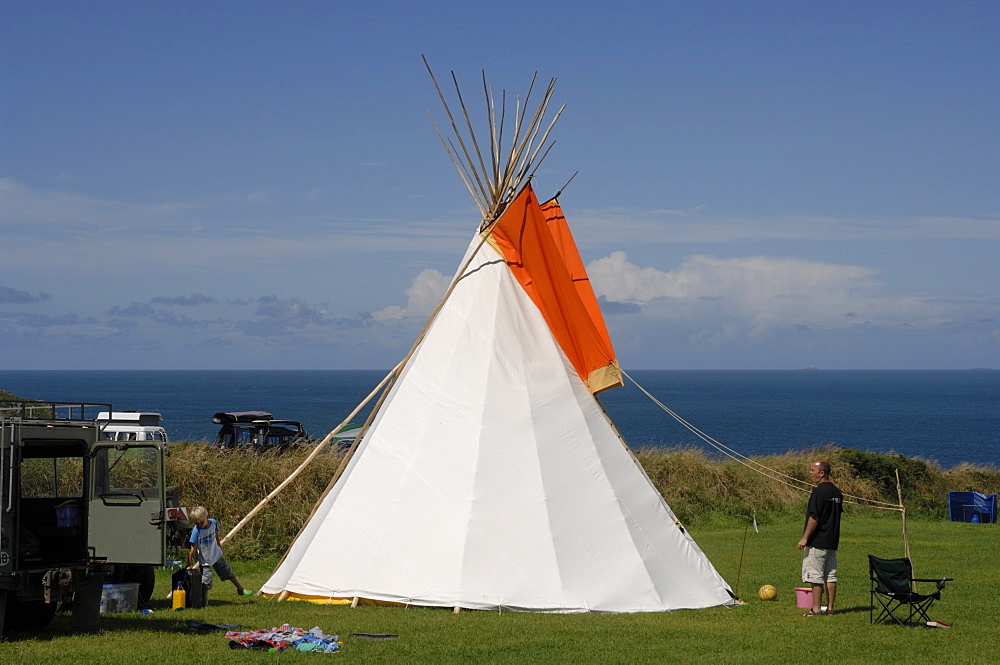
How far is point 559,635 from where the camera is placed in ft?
30.8

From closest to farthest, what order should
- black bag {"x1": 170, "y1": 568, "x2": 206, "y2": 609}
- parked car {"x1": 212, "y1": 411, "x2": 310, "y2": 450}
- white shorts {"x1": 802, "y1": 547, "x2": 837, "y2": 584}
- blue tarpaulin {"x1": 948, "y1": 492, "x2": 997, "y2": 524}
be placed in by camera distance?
white shorts {"x1": 802, "y1": 547, "x2": 837, "y2": 584}
black bag {"x1": 170, "y1": 568, "x2": 206, "y2": 609}
blue tarpaulin {"x1": 948, "y1": 492, "x2": 997, "y2": 524}
parked car {"x1": 212, "y1": 411, "x2": 310, "y2": 450}

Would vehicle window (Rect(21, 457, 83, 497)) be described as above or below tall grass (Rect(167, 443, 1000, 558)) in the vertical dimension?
above

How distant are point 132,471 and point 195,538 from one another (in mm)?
6769

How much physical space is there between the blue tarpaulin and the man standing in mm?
14153

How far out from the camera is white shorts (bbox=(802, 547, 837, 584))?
10.5 metres

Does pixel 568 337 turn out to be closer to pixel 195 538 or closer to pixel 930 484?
pixel 195 538

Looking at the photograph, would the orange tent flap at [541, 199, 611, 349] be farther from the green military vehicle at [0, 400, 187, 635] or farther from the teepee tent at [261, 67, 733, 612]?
the green military vehicle at [0, 400, 187, 635]

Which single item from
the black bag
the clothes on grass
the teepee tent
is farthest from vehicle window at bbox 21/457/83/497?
the clothes on grass

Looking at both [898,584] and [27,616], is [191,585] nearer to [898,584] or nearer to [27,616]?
[27,616]

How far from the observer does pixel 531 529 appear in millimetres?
11008

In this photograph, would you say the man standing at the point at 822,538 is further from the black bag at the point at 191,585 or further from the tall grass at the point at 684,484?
the tall grass at the point at 684,484

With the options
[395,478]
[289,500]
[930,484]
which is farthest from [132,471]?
[930,484]

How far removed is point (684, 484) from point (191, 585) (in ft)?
48.1

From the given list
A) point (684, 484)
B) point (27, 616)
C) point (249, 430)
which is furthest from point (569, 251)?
point (249, 430)
